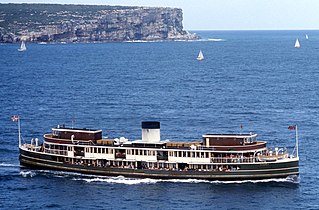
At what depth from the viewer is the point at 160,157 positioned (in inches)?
3757

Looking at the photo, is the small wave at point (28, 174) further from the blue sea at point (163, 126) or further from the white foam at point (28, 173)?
the blue sea at point (163, 126)

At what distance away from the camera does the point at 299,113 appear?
140m

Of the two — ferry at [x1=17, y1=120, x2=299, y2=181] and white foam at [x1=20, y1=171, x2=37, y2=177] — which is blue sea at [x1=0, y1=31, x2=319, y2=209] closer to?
white foam at [x1=20, y1=171, x2=37, y2=177]

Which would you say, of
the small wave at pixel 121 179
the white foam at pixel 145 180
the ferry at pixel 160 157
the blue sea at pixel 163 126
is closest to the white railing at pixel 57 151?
the ferry at pixel 160 157

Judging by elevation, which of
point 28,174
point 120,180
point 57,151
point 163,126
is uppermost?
point 163,126

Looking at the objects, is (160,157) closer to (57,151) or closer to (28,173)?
(57,151)

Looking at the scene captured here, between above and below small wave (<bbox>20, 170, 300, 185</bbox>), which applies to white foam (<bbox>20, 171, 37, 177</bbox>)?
above

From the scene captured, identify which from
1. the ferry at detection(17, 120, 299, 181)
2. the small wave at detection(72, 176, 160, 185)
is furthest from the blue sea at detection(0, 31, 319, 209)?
the ferry at detection(17, 120, 299, 181)

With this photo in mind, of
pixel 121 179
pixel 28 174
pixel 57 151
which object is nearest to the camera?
pixel 121 179

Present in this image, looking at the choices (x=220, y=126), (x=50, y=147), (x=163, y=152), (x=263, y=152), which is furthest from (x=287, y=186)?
(x=220, y=126)

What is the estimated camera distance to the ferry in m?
92.4

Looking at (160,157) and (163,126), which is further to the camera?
(163,126)

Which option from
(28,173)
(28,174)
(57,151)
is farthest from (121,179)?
(28,173)

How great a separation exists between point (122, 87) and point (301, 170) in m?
97.3
